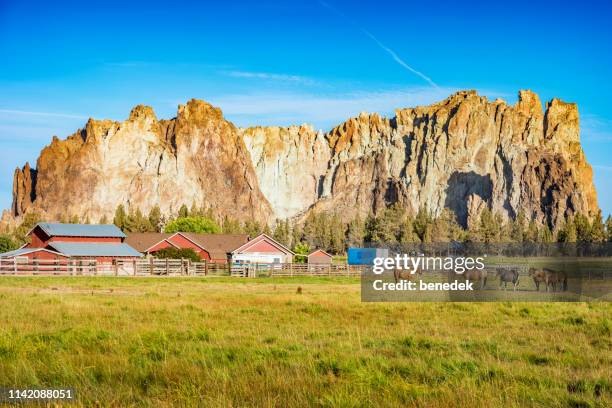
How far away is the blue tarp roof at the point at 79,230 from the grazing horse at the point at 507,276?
4778 centimetres

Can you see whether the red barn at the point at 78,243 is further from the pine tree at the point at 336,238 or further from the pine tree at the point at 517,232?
the pine tree at the point at 517,232

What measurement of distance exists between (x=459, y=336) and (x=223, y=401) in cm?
847

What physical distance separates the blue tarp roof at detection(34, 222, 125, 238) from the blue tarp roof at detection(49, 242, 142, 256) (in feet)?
3.84

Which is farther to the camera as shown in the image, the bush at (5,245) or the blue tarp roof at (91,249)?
the bush at (5,245)

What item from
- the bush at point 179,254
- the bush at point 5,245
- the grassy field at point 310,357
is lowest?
the grassy field at point 310,357

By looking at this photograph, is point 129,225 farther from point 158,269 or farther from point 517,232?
point 158,269

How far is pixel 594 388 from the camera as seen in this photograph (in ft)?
32.5

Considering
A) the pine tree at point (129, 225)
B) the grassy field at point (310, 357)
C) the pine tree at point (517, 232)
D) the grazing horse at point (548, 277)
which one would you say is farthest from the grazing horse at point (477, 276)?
the pine tree at point (517, 232)

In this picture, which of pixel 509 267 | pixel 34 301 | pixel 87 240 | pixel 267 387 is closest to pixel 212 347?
pixel 267 387

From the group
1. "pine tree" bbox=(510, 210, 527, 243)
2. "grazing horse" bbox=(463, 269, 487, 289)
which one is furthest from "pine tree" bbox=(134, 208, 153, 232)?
"grazing horse" bbox=(463, 269, 487, 289)

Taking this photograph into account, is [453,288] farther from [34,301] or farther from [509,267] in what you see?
[34,301]

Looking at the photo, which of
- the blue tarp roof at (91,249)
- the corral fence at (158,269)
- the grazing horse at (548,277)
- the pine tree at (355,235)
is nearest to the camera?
the grazing horse at (548,277)

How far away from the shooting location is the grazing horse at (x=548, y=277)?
31812 millimetres

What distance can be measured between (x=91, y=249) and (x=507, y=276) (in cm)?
4766
